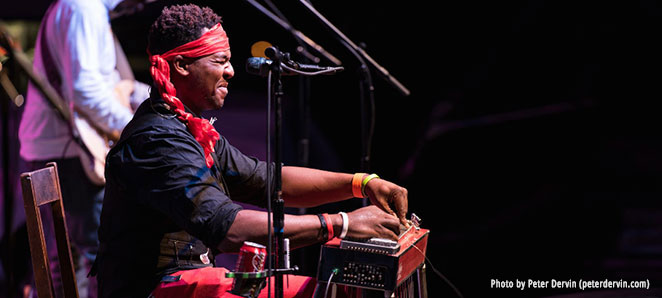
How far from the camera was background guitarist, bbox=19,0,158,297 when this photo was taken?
12.1ft

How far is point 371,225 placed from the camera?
2057 millimetres

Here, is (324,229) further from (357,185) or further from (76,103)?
(76,103)

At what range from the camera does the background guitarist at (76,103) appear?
12.1 ft

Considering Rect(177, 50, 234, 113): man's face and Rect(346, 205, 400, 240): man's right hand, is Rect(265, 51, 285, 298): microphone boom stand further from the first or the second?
Rect(177, 50, 234, 113): man's face

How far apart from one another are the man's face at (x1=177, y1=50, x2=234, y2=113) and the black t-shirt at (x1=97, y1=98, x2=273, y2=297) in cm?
14

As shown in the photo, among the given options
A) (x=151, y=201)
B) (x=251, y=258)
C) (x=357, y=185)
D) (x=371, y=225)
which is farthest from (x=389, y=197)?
(x=151, y=201)

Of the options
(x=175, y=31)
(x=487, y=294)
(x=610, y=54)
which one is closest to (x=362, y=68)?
(x=175, y=31)

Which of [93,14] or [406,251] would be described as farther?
[93,14]

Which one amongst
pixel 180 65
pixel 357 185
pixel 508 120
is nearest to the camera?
pixel 180 65

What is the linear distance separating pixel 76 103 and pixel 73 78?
0.14 metres

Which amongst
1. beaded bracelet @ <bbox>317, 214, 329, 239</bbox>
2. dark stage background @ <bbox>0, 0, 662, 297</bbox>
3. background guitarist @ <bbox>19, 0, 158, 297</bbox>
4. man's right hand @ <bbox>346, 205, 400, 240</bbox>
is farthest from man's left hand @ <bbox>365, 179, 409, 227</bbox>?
dark stage background @ <bbox>0, 0, 662, 297</bbox>

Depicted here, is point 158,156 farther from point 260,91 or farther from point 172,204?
point 260,91

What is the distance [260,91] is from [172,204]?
2.56 meters

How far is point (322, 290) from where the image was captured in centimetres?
209
